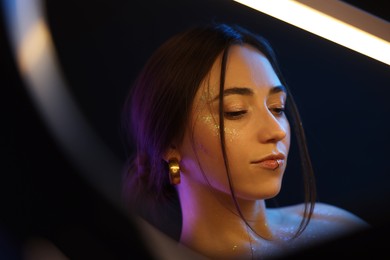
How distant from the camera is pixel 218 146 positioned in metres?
1.06

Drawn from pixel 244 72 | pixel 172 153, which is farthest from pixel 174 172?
pixel 244 72

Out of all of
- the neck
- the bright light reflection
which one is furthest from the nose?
the bright light reflection

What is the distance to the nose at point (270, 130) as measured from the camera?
1044 mm

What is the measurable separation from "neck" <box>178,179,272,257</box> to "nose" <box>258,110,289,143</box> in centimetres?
18

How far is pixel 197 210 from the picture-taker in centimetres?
118

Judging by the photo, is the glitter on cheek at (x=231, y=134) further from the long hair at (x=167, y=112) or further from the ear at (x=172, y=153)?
the ear at (x=172, y=153)

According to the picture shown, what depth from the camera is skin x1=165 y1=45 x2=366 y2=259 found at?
41.3 inches

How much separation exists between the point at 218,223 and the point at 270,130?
269 mm

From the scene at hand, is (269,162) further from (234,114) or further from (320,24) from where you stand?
(320,24)

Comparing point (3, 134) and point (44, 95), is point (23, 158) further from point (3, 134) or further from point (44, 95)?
point (44, 95)

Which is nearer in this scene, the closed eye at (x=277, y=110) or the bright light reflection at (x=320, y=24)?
the bright light reflection at (x=320, y=24)

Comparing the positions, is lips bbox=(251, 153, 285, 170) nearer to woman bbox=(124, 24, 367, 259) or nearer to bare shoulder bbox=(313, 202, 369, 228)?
woman bbox=(124, 24, 367, 259)

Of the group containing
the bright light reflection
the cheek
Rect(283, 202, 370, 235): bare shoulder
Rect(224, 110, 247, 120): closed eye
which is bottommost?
Rect(283, 202, 370, 235): bare shoulder

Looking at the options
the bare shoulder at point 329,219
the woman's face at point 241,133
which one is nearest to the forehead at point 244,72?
the woman's face at point 241,133
